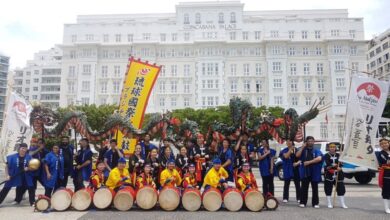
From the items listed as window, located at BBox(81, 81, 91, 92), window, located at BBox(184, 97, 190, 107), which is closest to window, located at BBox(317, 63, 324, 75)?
window, located at BBox(184, 97, 190, 107)

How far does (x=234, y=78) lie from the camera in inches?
2142

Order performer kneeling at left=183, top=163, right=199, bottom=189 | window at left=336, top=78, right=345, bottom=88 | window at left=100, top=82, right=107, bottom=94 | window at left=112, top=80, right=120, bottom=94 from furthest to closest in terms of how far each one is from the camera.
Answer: window at left=100, top=82, right=107, bottom=94, window at left=112, top=80, right=120, bottom=94, window at left=336, top=78, right=345, bottom=88, performer kneeling at left=183, top=163, right=199, bottom=189

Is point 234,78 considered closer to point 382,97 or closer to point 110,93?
point 110,93

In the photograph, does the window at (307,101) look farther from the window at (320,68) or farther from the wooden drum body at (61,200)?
the wooden drum body at (61,200)

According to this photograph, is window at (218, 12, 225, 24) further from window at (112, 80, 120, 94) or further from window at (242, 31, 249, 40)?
window at (112, 80, 120, 94)

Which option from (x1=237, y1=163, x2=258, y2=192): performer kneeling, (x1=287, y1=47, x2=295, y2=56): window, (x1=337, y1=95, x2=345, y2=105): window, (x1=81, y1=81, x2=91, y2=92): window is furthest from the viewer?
(x1=287, y1=47, x2=295, y2=56): window

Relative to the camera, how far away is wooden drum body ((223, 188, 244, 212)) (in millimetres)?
8016

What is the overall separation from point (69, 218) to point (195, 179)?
11.1 ft

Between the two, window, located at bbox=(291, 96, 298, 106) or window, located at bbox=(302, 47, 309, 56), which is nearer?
window, located at bbox=(291, 96, 298, 106)

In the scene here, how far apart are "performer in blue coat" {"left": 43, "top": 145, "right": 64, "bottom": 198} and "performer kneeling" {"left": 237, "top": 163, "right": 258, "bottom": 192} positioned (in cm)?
501

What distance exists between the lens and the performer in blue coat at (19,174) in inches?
347

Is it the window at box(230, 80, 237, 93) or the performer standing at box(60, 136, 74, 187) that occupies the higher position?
the window at box(230, 80, 237, 93)

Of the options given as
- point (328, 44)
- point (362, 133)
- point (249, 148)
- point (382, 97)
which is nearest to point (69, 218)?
point (249, 148)

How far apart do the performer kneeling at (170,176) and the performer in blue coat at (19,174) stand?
147 inches
